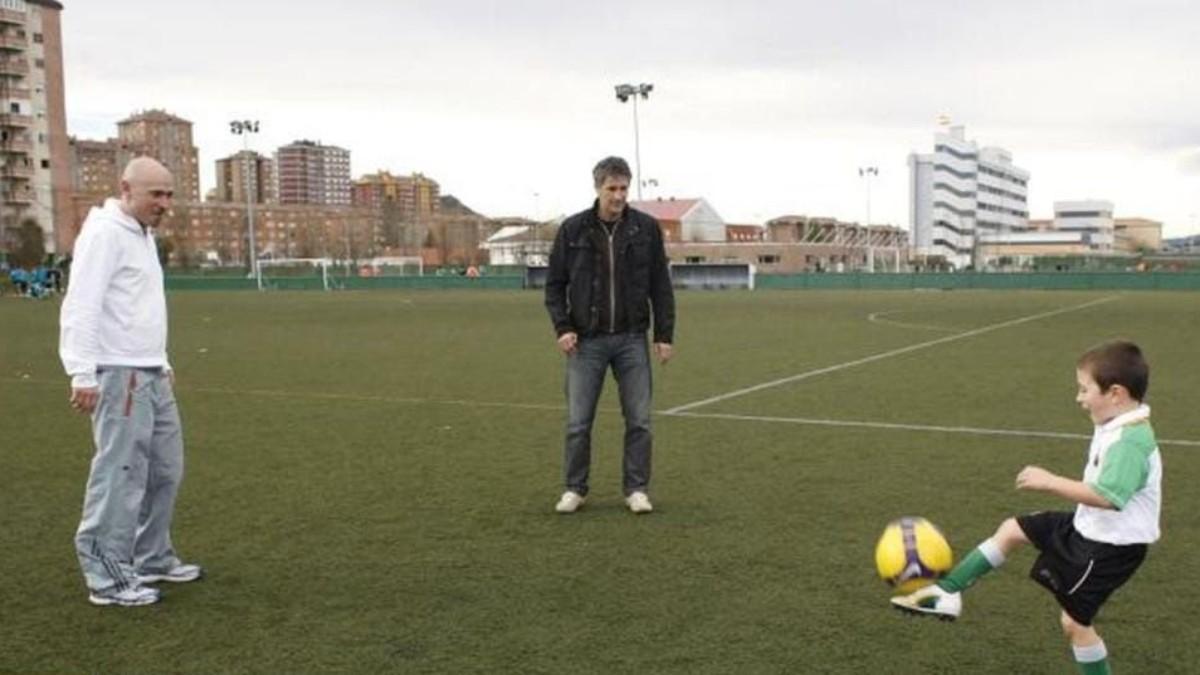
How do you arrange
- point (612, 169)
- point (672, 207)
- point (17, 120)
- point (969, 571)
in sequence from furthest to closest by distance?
point (672, 207)
point (17, 120)
point (612, 169)
point (969, 571)

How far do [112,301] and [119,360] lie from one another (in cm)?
27

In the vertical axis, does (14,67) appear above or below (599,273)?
above

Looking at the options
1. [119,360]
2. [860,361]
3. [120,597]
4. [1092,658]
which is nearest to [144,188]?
[119,360]

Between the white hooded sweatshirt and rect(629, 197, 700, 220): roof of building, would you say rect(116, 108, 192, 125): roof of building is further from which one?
the white hooded sweatshirt

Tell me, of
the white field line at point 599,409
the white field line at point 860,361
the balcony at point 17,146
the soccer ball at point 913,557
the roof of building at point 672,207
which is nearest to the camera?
the soccer ball at point 913,557

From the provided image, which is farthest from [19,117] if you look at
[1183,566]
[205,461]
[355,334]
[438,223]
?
[1183,566]

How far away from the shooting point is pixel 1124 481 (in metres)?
3.42

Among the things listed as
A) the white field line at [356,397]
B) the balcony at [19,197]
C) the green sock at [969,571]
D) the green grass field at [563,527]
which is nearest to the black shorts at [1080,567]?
the green sock at [969,571]

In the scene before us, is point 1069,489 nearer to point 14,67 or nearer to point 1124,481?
point 1124,481

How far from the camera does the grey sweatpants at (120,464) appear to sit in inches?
192

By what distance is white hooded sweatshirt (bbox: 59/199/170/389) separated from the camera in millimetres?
4707

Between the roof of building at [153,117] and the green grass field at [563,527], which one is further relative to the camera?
the roof of building at [153,117]

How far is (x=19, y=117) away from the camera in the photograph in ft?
291

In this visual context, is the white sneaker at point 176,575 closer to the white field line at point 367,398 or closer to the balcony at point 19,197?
the white field line at point 367,398
